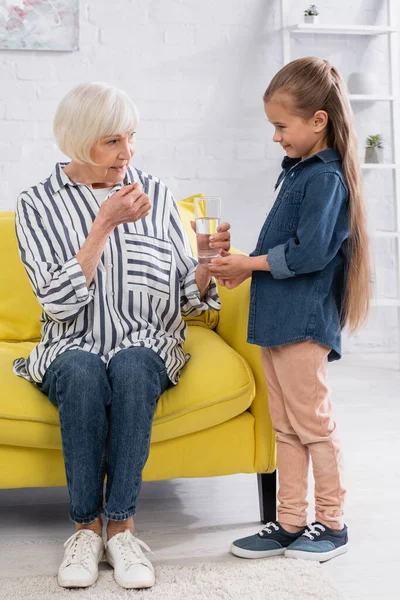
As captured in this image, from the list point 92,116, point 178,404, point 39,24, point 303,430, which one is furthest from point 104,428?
point 39,24

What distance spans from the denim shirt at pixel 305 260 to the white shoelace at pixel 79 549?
0.56m

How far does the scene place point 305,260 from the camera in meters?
1.68

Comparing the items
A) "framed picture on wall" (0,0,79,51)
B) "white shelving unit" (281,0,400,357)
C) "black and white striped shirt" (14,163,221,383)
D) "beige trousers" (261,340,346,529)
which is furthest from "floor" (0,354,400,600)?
"framed picture on wall" (0,0,79,51)

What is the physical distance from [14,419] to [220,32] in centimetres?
249

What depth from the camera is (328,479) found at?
1.80 m

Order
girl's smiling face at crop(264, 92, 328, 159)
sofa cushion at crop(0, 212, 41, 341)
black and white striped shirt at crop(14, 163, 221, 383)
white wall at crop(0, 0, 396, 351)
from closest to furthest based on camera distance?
girl's smiling face at crop(264, 92, 328, 159) < black and white striped shirt at crop(14, 163, 221, 383) < sofa cushion at crop(0, 212, 41, 341) < white wall at crop(0, 0, 396, 351)

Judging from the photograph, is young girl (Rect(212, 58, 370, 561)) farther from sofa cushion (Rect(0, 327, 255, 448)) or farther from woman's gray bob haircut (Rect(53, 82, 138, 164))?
woman's gray bob haircut (Rect(53, 82, 138, 164))

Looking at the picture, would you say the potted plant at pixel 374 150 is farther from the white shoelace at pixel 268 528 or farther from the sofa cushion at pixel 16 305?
the white shoelace at pixel 268 528

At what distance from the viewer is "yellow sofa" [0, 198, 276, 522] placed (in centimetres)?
181

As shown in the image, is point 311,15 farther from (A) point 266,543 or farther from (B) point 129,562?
(B) point 129,562

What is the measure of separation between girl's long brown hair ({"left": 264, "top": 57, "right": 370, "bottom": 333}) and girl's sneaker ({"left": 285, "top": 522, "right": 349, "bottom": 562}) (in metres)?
0.46

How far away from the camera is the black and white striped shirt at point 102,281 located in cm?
183

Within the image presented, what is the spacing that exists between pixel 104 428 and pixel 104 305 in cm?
31

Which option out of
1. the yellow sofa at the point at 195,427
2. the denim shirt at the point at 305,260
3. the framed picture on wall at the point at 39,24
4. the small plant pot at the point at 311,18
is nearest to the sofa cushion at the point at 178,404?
the yellow sofa at the point at 195,427
